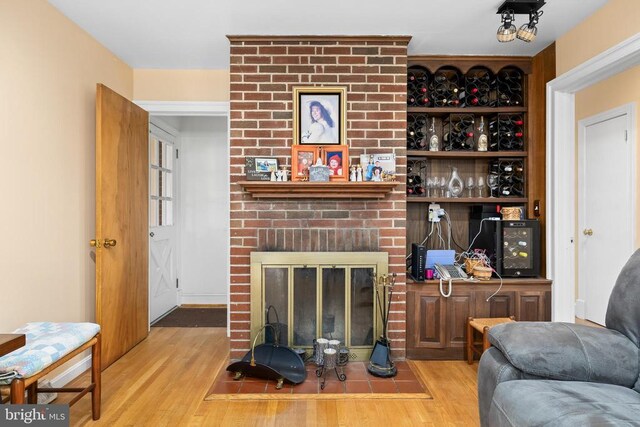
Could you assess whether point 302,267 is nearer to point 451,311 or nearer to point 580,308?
point 451,311

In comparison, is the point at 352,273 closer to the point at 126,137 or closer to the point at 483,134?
the point at 483,134

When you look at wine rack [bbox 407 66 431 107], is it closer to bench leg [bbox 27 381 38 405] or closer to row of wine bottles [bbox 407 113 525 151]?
row of wine bottles [bbox 407 113 525 151]

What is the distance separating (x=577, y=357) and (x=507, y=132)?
7.16 feet

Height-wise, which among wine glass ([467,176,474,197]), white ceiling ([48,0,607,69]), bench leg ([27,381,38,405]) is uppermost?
white ceiling ([48,0,607,69])

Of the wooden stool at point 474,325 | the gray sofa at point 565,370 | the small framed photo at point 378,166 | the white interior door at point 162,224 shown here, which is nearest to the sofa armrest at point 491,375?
the gray sofa at point 565,370

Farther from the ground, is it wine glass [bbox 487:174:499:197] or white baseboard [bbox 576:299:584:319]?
wine glass [bbox 487:174:499:197]

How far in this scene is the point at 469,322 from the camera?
Result: 9.07 ft

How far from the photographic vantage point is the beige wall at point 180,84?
346 centimetres

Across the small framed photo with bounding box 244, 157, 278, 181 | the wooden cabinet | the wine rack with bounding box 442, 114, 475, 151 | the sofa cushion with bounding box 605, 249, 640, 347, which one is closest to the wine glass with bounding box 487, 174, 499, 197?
the wine rack with bounding box 442, 114, 475, 151

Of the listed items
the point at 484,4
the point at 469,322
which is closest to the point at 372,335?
the point at 469,322

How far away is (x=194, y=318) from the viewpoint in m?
4.05

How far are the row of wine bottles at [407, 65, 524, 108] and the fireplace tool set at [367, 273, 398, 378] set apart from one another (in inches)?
58.1

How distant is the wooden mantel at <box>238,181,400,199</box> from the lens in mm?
2633

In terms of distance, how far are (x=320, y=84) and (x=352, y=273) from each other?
1407mm
